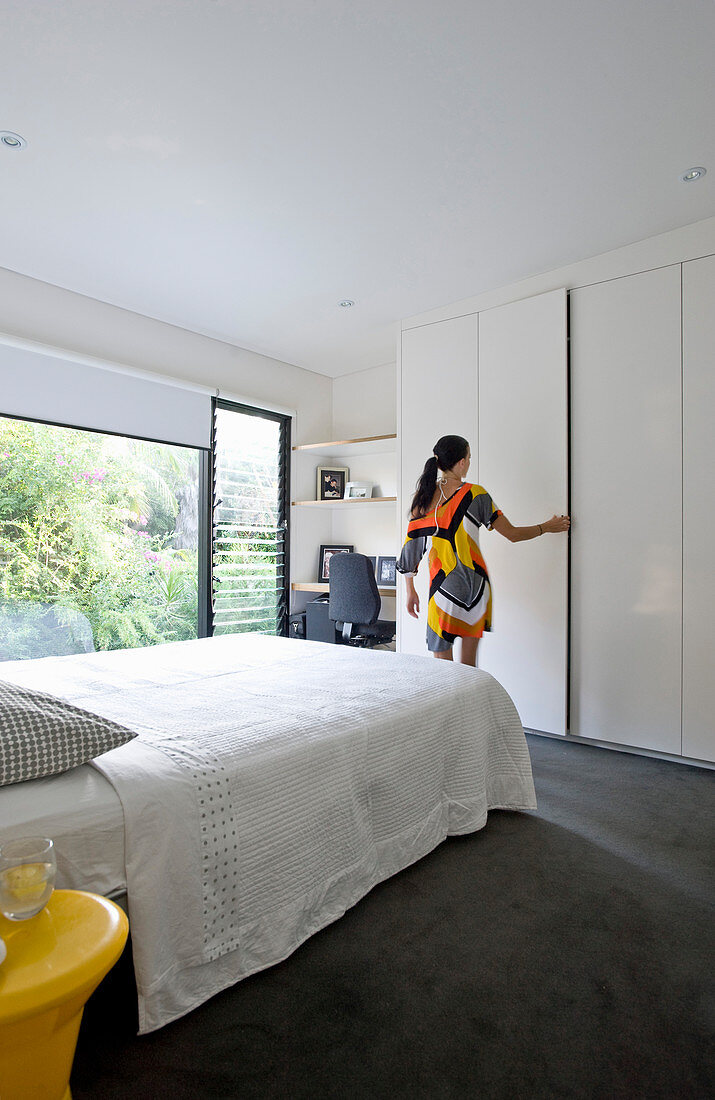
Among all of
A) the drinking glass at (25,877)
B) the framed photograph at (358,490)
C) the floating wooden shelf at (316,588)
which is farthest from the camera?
the framed photograph at (358,490)

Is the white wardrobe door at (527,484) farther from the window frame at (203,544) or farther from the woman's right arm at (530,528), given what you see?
the window frame at (203,544)

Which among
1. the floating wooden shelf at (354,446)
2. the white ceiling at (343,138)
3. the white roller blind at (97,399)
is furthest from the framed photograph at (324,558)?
the white ceiling at (343,138)

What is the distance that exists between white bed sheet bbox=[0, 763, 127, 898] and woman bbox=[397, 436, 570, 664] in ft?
6.98

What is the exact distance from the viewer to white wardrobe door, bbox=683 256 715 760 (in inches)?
114

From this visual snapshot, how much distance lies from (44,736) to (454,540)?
7.19 feet

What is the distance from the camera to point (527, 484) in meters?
3.54

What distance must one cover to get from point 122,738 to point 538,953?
1171mm

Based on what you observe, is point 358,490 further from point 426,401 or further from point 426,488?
point 426,488

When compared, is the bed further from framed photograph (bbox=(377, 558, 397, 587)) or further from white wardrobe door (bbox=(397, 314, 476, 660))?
framed photograph (bbox=(377, 558, 397, 587))

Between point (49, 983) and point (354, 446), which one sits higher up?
point (354, 446)

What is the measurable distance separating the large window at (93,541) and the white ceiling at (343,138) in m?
1.02

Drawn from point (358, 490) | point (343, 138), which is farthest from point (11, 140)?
point (358, 490)

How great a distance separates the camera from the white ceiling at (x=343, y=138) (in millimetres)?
1847

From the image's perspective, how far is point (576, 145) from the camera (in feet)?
7.79
